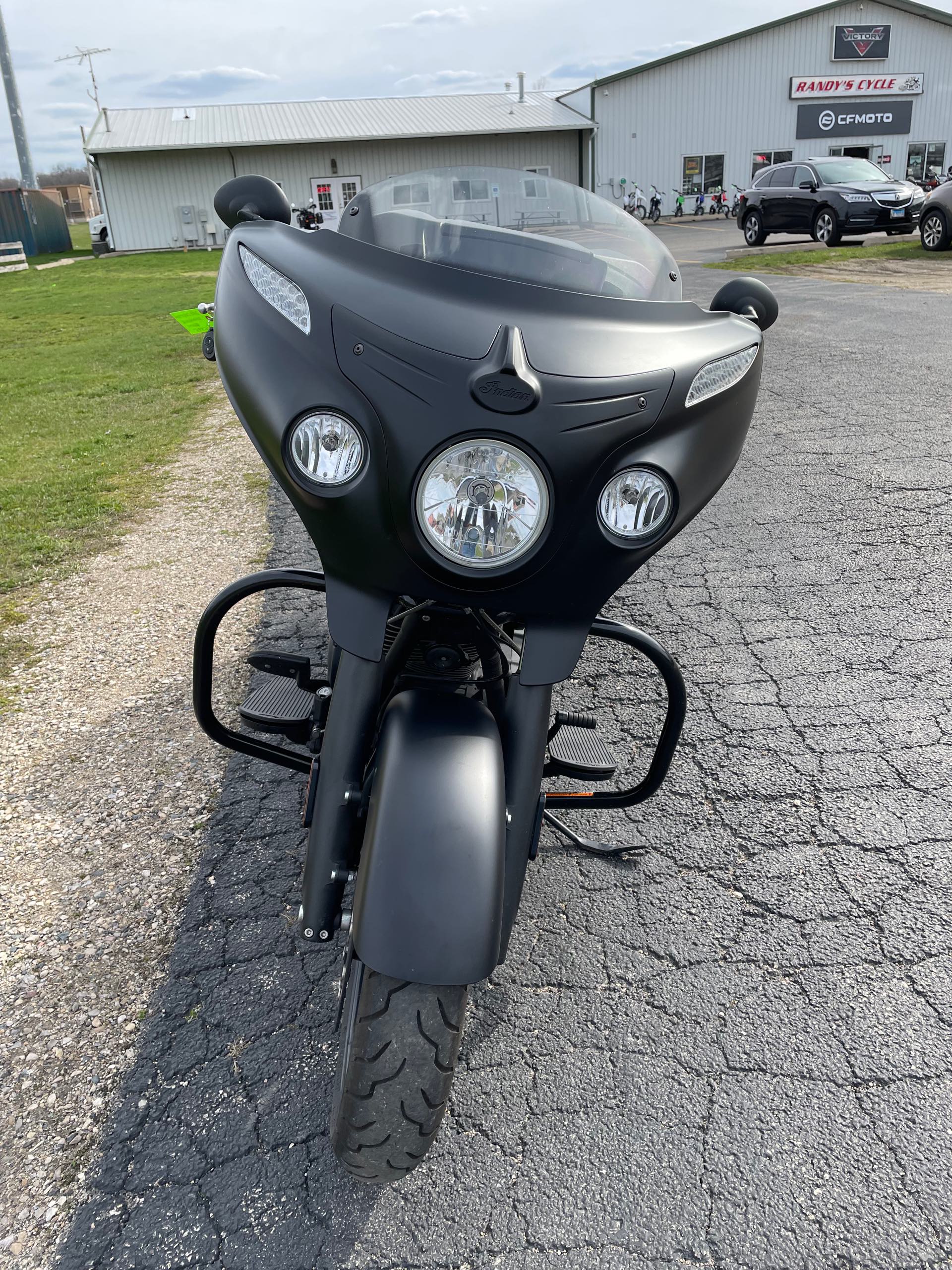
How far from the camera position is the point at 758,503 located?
5520mm

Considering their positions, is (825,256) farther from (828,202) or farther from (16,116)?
(16,116)

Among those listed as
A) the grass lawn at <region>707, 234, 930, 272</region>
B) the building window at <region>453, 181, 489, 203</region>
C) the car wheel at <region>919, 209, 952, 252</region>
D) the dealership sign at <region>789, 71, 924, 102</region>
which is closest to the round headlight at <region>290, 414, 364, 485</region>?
the building window at <region>453, 181, 489, 203</region>

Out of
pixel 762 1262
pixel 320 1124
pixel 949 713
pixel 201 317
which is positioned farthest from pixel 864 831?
pixel 201 317

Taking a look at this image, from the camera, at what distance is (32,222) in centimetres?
3706

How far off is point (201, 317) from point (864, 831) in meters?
→ 2.69

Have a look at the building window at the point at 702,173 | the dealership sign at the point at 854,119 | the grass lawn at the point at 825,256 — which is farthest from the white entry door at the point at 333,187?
the grass lawn at the point at 825,256

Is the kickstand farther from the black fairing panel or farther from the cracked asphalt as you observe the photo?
the black fairing panel

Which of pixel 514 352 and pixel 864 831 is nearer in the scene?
pixel 514 352

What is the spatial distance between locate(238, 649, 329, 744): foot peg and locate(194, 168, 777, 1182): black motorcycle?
312 mm

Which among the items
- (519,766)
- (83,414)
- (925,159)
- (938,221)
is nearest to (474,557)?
(519,766)

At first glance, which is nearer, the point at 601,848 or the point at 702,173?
the point at 601,848

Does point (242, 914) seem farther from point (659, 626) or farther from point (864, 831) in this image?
point (659, 626)

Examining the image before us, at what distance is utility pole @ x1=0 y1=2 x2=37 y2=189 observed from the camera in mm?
41156

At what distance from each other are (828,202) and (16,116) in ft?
131
